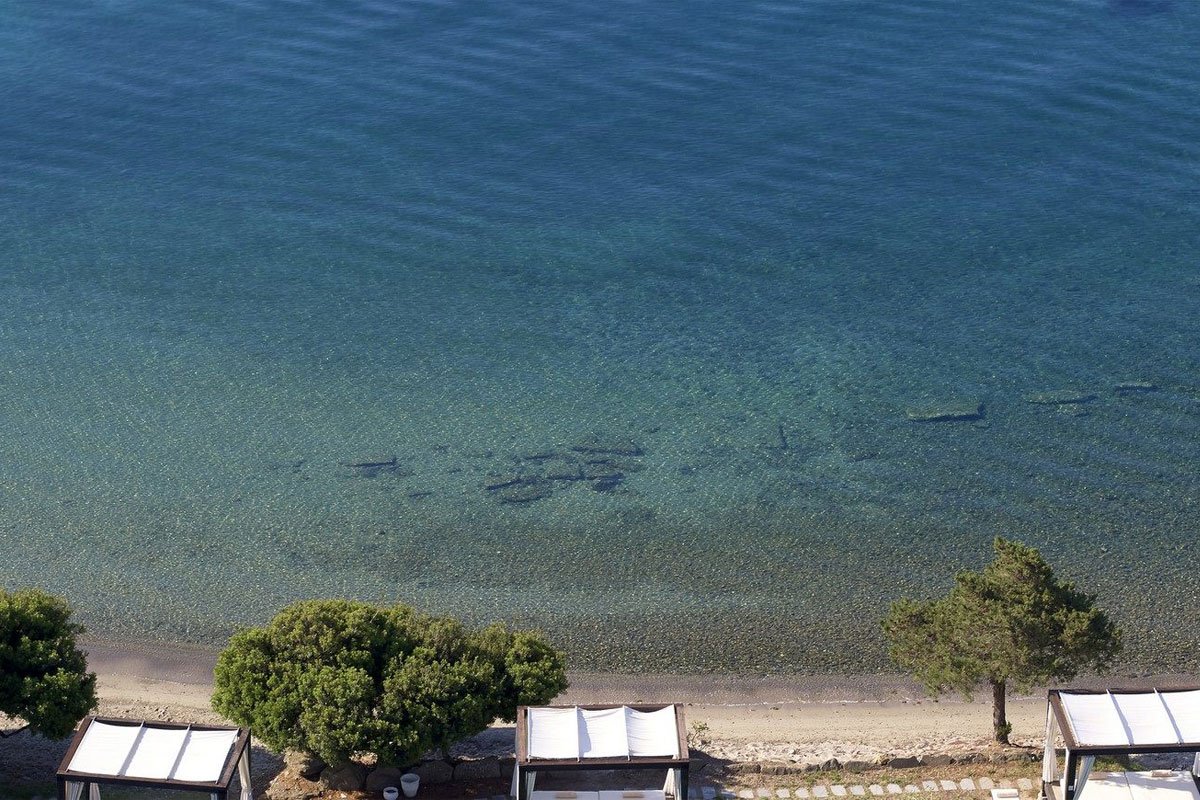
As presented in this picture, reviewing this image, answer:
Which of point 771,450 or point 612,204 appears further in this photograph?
point 612,204

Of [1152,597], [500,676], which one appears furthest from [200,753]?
[1152,597]

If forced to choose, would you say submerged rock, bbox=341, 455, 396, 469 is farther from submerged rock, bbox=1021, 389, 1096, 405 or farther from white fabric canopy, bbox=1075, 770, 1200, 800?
white fabric canopy, bbox=1075, 770, 1200, 800

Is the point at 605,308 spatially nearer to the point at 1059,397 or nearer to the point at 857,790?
the point at 1059,397

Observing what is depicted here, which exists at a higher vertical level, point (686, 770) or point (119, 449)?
point (686, 770)

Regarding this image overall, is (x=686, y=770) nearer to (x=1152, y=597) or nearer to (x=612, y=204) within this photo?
(x=1152, y=597)

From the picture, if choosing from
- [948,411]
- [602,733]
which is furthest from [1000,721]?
[948,411]

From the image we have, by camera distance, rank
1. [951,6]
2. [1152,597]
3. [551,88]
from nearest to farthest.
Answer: [1152,597] < [551,88] < [951,6]

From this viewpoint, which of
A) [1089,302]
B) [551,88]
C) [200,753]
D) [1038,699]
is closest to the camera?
[200,753]
